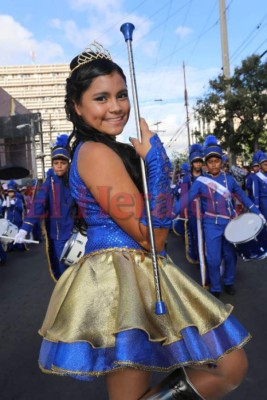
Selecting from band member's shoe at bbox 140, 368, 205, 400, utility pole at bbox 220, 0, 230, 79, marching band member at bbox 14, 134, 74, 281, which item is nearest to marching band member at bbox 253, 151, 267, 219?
marching band member at bbox 14, 134, 74, 281

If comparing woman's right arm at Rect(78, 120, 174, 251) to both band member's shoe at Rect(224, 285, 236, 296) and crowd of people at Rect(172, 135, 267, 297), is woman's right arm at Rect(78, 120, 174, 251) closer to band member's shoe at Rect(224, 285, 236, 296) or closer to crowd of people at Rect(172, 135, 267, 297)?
crowd of people at Rect(172, 135, 267, 297)

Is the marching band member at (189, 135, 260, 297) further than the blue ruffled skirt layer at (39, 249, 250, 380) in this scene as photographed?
Yes

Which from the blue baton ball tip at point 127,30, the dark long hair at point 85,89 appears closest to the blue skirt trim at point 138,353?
the dark long hair at point 85,89

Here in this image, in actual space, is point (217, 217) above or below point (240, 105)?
below

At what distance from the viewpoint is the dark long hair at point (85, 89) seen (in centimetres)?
170

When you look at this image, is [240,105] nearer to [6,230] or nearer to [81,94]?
[6,230]

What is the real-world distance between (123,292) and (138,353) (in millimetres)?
210

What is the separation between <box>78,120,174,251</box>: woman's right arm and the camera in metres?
1.53

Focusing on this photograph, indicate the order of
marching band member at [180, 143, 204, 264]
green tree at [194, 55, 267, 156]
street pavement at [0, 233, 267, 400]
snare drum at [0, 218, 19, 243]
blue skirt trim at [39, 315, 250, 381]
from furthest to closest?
green tree at [194, 55, 267, 156] → snare drum at [0, 218, 19, 243] → marching band member at [180, 143, 204, 264] → street pavement at [0, 233, 267, 400] → blue skirt trim at [39, 315, 250, 381]

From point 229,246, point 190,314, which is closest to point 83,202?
point 190,314

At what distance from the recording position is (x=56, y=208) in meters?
5.25

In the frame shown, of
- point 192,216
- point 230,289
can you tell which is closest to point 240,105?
point 192,216

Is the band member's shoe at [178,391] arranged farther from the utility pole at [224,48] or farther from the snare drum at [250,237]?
the utility pole at [224,48]

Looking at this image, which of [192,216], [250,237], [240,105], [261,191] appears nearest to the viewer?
[250,237]
